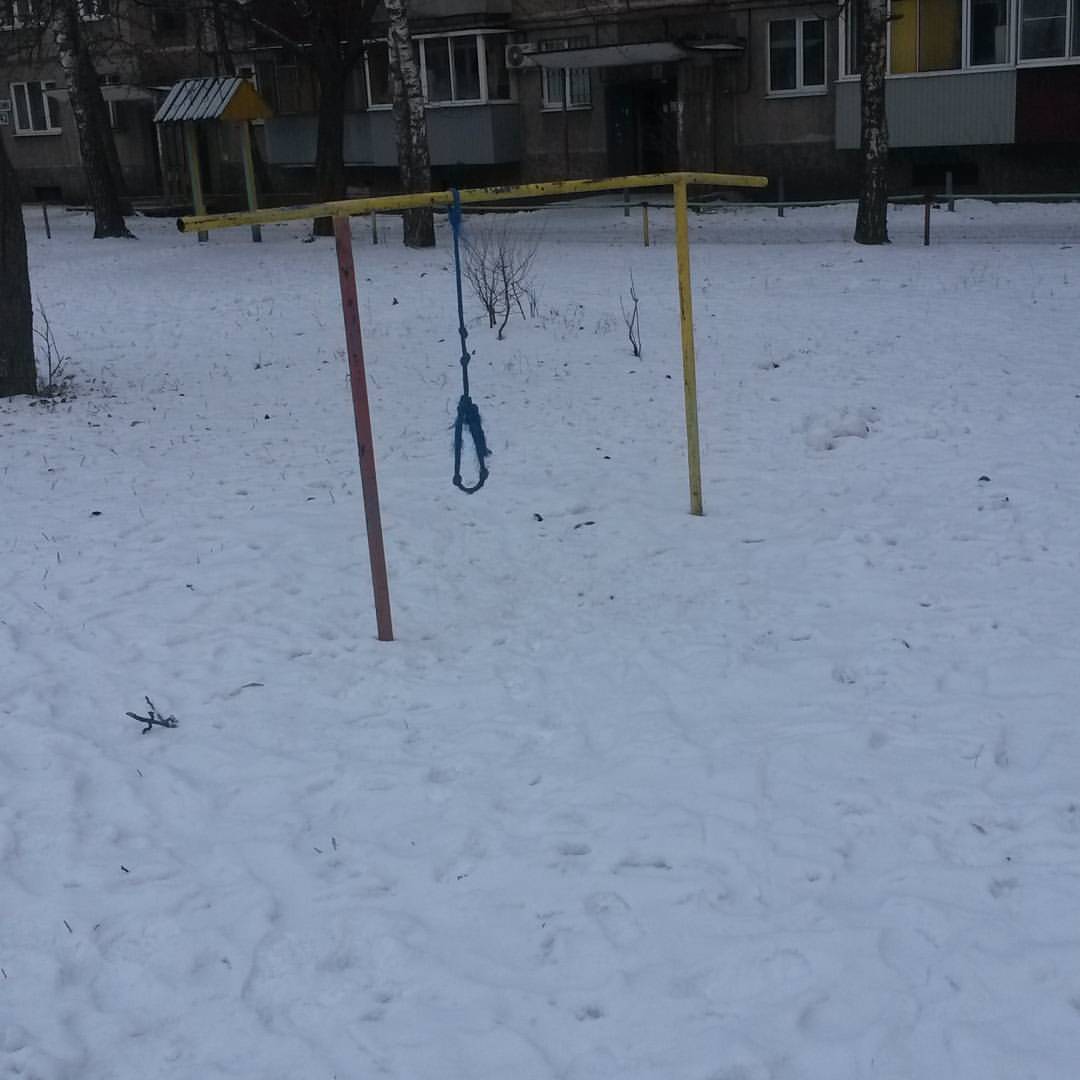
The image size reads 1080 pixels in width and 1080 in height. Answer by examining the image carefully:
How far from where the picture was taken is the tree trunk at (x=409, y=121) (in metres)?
19.3

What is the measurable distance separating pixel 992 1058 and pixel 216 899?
2204 mm

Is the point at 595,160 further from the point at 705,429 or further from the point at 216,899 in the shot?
the point at 216,899

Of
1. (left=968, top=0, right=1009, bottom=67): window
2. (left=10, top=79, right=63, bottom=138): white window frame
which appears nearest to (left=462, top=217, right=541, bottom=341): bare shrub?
(left=968, top=0, right=1009, bottom=67): window

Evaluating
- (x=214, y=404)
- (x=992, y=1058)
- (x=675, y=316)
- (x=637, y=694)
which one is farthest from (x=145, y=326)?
(x=992, y=1058)

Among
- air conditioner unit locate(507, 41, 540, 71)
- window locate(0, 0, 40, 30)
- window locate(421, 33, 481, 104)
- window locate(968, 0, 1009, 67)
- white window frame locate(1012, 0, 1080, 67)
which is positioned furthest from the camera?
window locate(421, 33, 481, 104)

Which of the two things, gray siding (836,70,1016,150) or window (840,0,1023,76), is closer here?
window (840,0,1023,76)

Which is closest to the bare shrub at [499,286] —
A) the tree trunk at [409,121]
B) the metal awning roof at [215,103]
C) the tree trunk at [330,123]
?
the tree trunk at [409,121]

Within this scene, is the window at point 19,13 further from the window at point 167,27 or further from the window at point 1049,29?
the window at point 1049,29

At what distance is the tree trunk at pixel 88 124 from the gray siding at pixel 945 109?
527 inches

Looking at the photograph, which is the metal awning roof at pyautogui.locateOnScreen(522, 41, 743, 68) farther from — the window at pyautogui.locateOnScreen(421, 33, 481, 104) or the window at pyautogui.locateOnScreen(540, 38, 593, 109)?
the window at pyautogui.locateOnScreen(421, 33, 481, 104)

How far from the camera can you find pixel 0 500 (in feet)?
26.1

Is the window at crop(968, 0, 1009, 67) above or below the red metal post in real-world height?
above

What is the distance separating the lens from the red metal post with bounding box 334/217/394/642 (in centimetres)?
554

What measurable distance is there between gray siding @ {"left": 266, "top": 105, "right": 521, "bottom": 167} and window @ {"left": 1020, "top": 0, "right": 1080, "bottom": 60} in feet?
35.9
